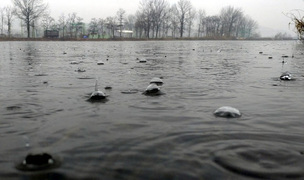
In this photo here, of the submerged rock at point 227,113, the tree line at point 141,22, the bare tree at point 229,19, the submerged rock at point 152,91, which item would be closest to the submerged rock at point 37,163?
the submerged rock at point 227,113

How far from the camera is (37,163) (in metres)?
1.80

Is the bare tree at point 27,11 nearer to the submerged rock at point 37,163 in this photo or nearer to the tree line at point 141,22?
the tree line at point 141,22

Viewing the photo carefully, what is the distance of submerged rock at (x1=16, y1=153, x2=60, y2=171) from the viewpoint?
1769mm

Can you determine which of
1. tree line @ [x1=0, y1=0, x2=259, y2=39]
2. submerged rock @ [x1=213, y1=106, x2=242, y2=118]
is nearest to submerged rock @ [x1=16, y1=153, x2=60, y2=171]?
submerged rock @ [x1=213, y1=106, x2=242, y2=118]

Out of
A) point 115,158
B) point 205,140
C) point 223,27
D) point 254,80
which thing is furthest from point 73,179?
point 223,27

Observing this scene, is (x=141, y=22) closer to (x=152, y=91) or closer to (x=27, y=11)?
(x=27, y=11)

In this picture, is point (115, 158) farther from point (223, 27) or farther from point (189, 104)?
point (223, 27)

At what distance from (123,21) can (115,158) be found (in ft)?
300

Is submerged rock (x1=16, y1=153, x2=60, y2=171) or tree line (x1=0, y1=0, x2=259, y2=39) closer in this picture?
submerged rock (x1=16, y1=153, x2=60, y2=171)

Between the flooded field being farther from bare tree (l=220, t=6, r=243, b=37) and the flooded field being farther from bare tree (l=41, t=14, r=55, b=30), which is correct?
bare tree (l=220, t=6, r=243, b=37)

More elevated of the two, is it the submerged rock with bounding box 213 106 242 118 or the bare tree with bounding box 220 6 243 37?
the bare tree with bounding box 220 6 243 37

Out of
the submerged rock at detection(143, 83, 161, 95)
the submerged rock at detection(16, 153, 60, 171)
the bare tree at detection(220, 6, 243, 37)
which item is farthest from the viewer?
the bare tree at detection(220, 6, 243, 37)

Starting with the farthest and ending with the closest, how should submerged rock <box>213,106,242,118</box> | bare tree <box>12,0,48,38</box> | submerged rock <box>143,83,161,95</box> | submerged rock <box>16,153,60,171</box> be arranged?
bare tree <box>12,0,48,38</box>
submerged rock <box>143,83,161,95</box>
submerged rock <box>213,106,242,118</box>
submerged rock <box>16,153,60,171</box>

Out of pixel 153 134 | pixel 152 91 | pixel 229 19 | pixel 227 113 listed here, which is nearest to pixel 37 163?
pixel 153 134
